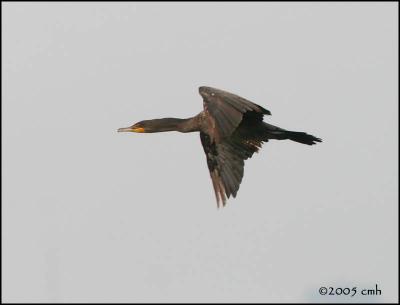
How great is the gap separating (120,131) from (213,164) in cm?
133

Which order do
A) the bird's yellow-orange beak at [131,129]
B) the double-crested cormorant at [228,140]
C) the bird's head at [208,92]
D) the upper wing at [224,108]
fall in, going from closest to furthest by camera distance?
1. the upper wing at [224,108]
2. the bird's head at [208,92]
3. the double-crested cormorant at [228,140]
4. the bird's yellow-orange beak at [131,129]

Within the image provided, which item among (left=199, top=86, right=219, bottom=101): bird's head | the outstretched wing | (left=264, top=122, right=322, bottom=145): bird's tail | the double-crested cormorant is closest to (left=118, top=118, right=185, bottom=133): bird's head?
the double-crested cormorant

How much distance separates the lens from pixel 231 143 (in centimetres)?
1641

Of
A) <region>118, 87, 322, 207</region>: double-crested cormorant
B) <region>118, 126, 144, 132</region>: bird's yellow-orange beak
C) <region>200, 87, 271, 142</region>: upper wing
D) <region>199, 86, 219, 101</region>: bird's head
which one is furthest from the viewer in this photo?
<region>118, 126, 144, 132</region>: bird's yellow-orange beak

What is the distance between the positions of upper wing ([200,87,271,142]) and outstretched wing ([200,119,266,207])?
80.4 inches

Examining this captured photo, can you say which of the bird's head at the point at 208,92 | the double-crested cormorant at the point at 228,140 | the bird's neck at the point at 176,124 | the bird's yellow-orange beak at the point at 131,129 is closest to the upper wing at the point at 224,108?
the bird's head at the point at 208,92

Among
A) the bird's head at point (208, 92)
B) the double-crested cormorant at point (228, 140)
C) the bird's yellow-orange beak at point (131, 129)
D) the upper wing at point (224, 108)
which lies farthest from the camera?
the bird's yellow-orange beak at point (131, 129)

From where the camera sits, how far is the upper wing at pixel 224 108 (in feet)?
44.1

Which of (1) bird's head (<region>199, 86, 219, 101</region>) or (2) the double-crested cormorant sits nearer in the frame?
(1) bird's head (<region>199, 86, 219, 101</region>)

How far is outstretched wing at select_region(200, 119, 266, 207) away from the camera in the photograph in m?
16.2

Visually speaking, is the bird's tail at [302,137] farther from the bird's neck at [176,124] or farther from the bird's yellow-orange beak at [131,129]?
the bird's yellow-orange beak at [131,129]

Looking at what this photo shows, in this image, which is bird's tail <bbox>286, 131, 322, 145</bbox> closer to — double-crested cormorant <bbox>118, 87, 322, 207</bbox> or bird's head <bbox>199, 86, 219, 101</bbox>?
double-crested cormorant <bbox>118, 87, 322, 207</bbox>

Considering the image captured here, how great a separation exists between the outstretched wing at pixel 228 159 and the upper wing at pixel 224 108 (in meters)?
2.04

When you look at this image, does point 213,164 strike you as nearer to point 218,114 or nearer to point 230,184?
point 230,184
